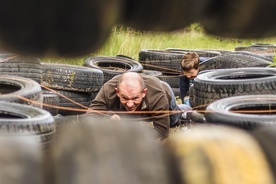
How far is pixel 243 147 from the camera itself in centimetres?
69

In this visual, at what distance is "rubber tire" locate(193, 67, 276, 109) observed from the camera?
4.63 m

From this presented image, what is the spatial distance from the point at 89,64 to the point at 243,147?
23.6ft

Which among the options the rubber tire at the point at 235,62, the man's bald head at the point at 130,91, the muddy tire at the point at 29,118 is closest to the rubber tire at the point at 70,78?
the man's bald head at the point at 130,91

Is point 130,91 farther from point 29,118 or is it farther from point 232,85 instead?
point 29,118

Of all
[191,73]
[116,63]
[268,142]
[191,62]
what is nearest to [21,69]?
[191,62]

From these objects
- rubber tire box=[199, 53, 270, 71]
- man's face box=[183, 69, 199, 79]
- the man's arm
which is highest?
rubber tire box=[199, 53, 270, 71]

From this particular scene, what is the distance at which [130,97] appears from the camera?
194 inches

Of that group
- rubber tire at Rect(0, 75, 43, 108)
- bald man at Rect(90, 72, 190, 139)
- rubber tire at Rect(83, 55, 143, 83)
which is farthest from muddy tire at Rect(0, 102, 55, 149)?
rubber tire at Rect(83, 55, 143, 83)

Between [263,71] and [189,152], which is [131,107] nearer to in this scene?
[263,71]

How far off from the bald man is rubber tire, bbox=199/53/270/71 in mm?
1788

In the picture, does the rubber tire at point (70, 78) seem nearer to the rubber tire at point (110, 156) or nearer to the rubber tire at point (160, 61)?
the rubber tire at point (160, 61)

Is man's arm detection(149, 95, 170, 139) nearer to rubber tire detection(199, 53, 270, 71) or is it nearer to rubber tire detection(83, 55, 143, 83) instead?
rubber tire detection(199, 53, 270, 71)

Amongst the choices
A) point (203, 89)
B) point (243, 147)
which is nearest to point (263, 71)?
point (203, 89)

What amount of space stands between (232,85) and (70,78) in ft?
6.77
